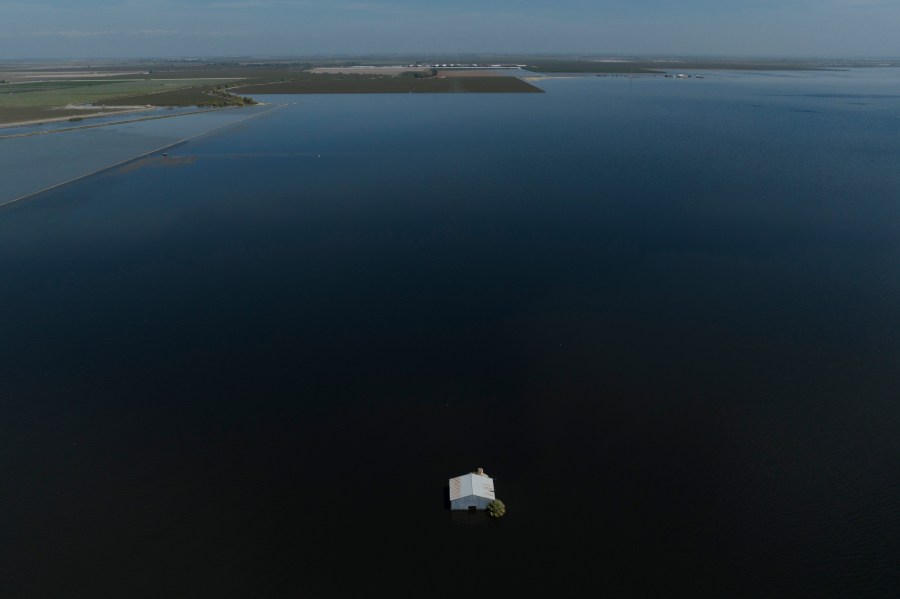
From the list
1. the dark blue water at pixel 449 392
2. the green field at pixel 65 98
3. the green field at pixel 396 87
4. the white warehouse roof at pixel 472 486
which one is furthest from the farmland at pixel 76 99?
the white warehouse roof at pixel 472 486

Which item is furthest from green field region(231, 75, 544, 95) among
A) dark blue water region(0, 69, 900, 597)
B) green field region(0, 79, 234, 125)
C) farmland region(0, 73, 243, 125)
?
dark blue water region(0, 69, 900, 597)

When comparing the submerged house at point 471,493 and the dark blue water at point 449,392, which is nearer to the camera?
the dark blue water at point 449,392

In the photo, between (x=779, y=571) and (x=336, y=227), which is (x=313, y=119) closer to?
(x=336, y=227)

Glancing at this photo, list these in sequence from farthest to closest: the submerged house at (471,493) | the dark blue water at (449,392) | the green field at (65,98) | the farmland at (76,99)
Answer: the farmland at (76,99) < the green field at (65,98) < the submerged house at (471,493) < the dark blue water at (449,392)

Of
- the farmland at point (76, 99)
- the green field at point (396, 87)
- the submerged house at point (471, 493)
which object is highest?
the green field at point (396, 87)

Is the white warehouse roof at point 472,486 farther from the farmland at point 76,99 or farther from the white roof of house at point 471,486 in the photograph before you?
the farmland at point 76,99

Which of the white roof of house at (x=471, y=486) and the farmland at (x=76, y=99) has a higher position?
the farmland at (x=76, y=99)

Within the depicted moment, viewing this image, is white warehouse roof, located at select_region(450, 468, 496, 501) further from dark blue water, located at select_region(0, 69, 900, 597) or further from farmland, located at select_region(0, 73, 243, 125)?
farmland, located at select_region(0, 73, 243, 125)
